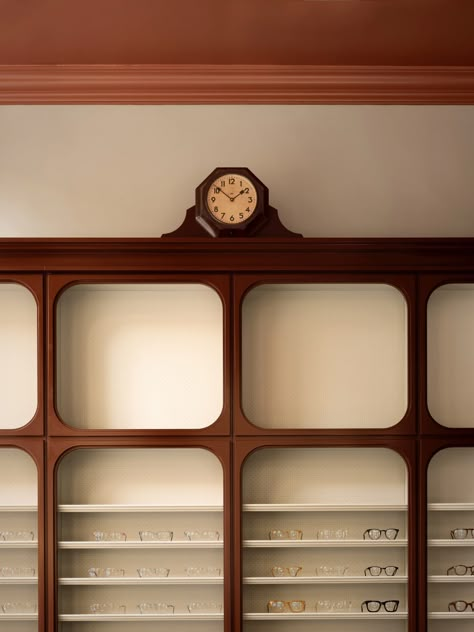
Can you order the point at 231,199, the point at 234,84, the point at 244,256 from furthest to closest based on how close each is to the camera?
the point at 234,84 → the point at 231,199 → the point at 244,256

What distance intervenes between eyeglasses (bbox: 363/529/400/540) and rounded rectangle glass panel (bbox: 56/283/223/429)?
0.68 meters

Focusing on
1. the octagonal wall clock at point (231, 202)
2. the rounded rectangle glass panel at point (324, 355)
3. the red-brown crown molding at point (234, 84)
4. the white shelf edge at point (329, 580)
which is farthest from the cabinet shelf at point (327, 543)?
the red-brown crown molding at point (234, 84)

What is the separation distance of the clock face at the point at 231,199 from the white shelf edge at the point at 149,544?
1123 mm

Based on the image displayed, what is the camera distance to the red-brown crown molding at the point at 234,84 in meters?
2.84

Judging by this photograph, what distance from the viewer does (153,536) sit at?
252 centimetres

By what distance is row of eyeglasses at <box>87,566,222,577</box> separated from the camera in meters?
2.50

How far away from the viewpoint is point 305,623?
251 centimetres

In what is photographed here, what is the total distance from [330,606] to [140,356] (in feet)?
3.59

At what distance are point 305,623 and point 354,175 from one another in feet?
5.55

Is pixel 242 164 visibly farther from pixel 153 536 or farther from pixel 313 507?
pixel 153 536

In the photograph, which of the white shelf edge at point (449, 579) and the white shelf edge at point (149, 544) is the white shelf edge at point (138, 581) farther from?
the white shelf edge at point (449, 579)

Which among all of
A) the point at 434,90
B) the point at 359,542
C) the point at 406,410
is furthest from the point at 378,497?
the point at 434,90

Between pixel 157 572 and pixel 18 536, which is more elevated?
pixel 18 536

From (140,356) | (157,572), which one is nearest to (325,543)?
(157,572)
